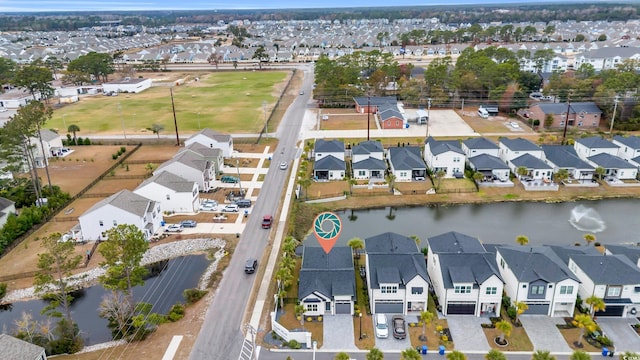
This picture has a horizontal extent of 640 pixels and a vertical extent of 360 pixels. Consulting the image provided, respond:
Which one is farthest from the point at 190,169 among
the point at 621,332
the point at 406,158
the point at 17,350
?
the point at 621,332

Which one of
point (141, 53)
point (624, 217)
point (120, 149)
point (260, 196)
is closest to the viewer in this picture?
point (624, 217)

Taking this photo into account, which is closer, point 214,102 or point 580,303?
point 580,303

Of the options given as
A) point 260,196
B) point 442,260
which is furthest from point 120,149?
point 442,260

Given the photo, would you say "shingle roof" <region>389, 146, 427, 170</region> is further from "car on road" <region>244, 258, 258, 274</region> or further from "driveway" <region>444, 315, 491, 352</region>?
"driveway" <region>444, 315, 491, 352</region>

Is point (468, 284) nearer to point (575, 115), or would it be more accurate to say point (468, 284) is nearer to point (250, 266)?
point (250, 266)

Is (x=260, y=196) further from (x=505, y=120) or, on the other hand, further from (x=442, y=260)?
(x=505, y=120)

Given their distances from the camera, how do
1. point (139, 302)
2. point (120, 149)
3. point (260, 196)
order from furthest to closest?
point (120, 149)
point (260, 196)
point (139, 302)

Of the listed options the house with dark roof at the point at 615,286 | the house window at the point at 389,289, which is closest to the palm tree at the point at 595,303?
the house with dark roof at the point at 615,286

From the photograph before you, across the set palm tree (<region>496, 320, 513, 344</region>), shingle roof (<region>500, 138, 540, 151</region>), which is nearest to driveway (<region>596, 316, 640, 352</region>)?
palm tree (<region>496, 320, 513, 344</region>)
